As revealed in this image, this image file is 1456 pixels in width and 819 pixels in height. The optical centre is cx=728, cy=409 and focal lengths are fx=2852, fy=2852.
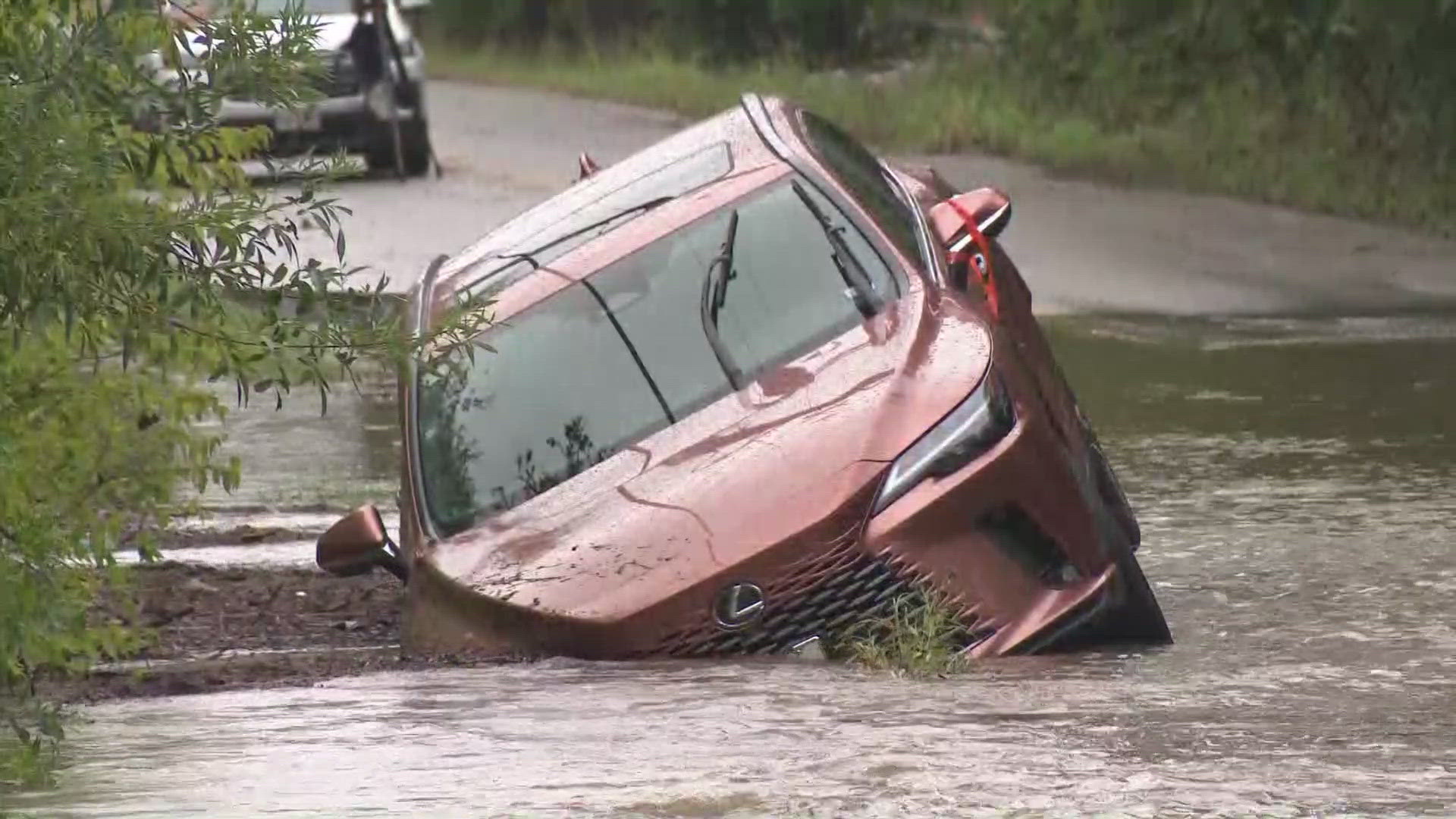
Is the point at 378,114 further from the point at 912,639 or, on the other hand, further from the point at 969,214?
the point at 912,639

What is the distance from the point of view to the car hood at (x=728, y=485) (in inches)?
285

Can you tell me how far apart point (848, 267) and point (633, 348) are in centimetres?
71

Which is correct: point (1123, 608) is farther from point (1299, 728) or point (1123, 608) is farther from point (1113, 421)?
point (1113, 421)

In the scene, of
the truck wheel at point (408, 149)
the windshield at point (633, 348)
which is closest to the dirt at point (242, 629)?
the windshield at point (633, 348)

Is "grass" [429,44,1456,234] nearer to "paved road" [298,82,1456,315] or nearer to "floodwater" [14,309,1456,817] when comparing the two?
"paved road" [298,82,1456,315]

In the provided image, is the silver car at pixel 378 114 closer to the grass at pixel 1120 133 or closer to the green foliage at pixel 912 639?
the grass at pixel 1120 133

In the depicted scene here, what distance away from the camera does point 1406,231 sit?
19297 millimetres

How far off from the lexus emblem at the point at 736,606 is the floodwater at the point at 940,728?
12 cm

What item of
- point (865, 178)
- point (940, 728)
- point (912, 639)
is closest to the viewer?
point (940, 728)

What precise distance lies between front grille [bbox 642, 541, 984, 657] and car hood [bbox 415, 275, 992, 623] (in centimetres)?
9

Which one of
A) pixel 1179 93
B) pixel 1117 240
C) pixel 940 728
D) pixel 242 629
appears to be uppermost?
pixel 940 728

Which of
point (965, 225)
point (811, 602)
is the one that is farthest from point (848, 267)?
point (811, 602)

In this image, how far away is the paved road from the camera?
1723 centimetres

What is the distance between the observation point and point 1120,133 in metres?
23.8
